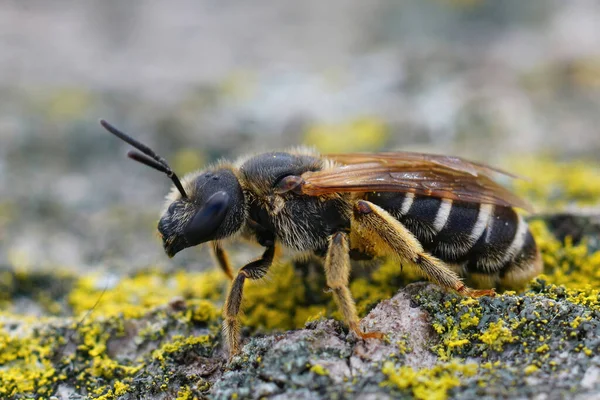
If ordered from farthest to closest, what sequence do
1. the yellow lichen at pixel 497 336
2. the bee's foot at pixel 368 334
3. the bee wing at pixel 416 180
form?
the bee wing at pixel 416 180
the bee's foot at pixel 368 334
the yellow lichen at pixel 497 336

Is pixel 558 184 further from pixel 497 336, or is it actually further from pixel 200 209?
pixel 200 209

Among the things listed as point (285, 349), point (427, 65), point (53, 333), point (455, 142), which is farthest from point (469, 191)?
point (427, 65)

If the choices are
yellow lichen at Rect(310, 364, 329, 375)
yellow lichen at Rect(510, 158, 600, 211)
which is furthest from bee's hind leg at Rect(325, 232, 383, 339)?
yellow lichen at Rect(510, 158, 600, 211)

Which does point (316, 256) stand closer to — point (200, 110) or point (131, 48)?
point (200, 110)

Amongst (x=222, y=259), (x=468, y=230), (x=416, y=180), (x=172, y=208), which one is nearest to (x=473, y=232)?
(x=468, y=230)

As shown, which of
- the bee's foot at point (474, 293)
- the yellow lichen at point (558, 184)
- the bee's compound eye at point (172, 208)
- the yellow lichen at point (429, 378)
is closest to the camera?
the yellow lichen at point (429, 378)

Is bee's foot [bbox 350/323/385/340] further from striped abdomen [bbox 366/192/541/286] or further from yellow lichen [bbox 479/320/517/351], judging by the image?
striped abdomen [bbox 366/192/541/286]

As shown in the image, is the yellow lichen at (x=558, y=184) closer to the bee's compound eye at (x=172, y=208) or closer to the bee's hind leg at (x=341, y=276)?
the bee's hind leg at (x=341, y=276)

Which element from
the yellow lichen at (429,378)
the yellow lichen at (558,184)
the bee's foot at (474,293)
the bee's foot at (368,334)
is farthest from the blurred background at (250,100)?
the yellow lichen at (429,378)
